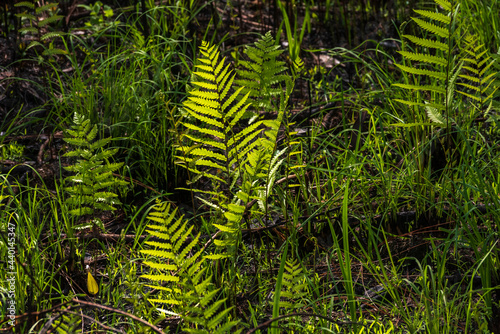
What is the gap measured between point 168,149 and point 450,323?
5.77 feet

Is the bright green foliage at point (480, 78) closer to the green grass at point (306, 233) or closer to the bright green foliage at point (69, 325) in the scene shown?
the green grass at point (306, 233)

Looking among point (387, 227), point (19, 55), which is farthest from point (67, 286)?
point (19, 55)

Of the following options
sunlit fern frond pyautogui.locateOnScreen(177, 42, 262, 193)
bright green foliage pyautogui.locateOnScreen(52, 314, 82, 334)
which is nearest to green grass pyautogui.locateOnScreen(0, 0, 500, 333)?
bright green foliage pyautogui.locateOnScreen(52, 314, 82, 334)

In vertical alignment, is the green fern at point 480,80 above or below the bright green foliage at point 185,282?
above

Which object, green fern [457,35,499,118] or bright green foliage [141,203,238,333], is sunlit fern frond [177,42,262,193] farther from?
green fern [457,35,499,118]

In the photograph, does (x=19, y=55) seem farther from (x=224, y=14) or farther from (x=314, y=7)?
(x=314, y=7)

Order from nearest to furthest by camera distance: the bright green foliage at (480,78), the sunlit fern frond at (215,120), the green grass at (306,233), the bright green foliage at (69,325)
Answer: the bright green foliage at (69,325), the green grass at (306,233), the sunlit fern frond at (215,120), the bright green foliage at (480,78)

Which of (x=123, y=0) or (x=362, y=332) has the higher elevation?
(x=123, y=0)

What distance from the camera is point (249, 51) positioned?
8.61ft

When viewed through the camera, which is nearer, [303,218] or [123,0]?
[303,218]

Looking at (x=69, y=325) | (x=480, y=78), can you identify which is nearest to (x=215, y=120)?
(x=69, y=325)

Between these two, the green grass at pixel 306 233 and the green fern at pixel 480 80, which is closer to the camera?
the green grass at pixel 306 233

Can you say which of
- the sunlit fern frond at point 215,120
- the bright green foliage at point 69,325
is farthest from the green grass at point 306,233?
the sunlit fern frond at point 215,120

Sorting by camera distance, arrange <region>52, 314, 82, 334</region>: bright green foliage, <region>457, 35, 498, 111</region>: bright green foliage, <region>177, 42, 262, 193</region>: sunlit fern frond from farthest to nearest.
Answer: <region>457, 35, 498, 111</region>: bright green foliage
<region>177, 42, 262, 193</region>: sunlit fern frond
<region>52, 314, 82, 334</region>: bright green foliage
